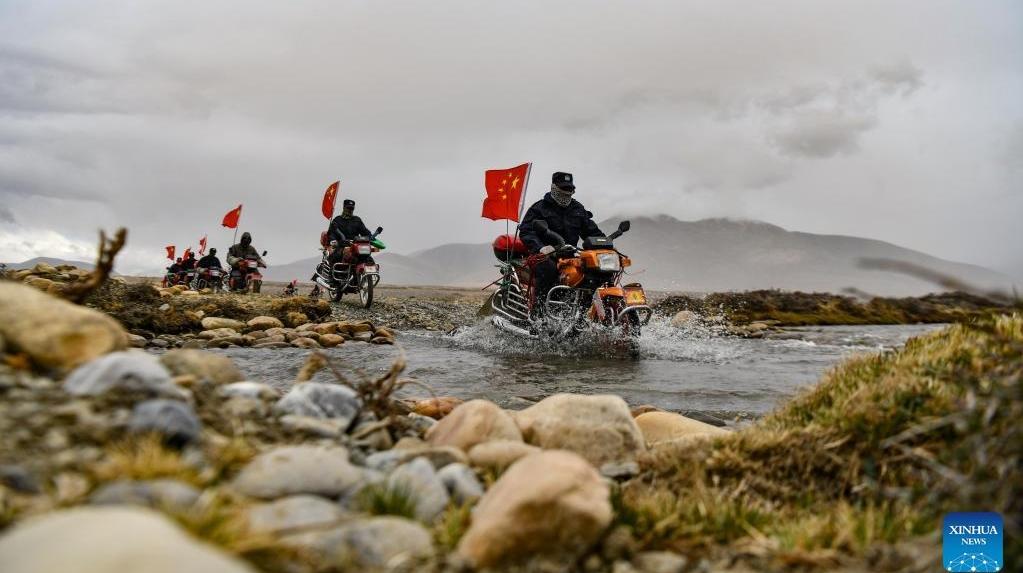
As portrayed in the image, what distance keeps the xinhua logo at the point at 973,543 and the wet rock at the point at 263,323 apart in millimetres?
12674

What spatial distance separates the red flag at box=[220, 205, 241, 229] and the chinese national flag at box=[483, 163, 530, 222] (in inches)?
604

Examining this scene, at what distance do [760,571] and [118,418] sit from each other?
230cm

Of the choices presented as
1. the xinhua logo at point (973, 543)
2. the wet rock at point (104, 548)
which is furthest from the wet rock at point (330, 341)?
the xinhua logo at point (973, 543)

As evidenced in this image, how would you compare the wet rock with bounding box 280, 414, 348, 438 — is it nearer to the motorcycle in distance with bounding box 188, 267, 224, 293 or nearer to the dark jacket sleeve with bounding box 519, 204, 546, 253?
the dark jacket sleeve with bounding box 519, 204, 546, 253

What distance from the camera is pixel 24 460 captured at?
191 cm

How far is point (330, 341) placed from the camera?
11570mm

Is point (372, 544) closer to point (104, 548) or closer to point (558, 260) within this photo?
point (104, 548)

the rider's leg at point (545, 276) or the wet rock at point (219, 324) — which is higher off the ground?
the rider's leg at point (545, 276)

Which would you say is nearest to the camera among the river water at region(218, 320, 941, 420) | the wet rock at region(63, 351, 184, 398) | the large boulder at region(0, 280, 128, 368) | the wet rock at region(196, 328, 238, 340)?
the wet rock at region(63, 351, 184, 398)

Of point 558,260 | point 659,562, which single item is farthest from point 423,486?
point 558,260

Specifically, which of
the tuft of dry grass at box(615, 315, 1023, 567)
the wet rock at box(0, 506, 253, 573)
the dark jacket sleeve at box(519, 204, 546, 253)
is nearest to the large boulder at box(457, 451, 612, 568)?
the tuft of dry grass at box(615, 315, 1023, 567)

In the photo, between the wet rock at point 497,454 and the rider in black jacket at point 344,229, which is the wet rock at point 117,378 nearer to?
the wet rock at point 497,454

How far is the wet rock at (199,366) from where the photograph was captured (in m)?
3.08

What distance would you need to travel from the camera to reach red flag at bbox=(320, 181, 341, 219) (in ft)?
70.6
